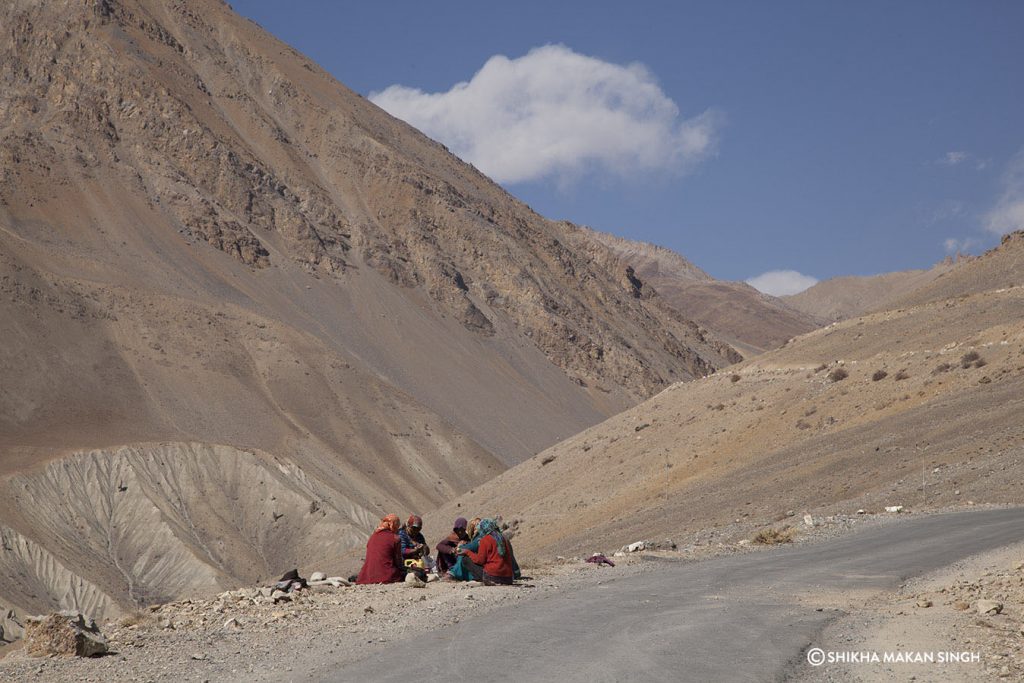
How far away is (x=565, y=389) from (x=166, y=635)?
86005mm

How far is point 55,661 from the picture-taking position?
10.0m

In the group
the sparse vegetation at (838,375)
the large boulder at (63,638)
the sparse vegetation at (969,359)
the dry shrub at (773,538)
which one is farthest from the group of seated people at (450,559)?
the sparse vegetation at (838,375)

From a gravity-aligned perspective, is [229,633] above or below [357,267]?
below

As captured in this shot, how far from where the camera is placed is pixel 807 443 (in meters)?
33.0

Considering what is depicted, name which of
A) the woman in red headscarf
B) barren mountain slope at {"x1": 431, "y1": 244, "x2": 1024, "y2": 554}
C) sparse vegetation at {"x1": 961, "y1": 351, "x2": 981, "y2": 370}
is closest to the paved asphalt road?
the woman in red headscarf

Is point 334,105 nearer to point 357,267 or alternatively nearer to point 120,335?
point 357,267

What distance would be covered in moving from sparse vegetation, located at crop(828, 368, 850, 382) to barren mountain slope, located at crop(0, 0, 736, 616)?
2559 cm

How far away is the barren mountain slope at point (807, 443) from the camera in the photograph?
26.5 meters

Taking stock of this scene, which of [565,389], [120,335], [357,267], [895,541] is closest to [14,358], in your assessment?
[120,335]

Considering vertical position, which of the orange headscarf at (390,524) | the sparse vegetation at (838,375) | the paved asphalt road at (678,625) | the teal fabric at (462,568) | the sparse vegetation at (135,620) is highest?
the sparse vegetation at (838,375)

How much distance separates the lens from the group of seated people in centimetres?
1452

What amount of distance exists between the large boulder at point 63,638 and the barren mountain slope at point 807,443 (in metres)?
14.8

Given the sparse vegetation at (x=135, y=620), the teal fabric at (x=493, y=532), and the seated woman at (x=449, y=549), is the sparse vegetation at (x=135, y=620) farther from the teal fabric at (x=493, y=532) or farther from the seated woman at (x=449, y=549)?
the teal fabric at (x=493, y=532)

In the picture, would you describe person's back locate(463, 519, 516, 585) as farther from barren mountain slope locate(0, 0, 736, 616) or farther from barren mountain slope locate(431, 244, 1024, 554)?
barren mountain slope locate(0, 0, 736, 616)
